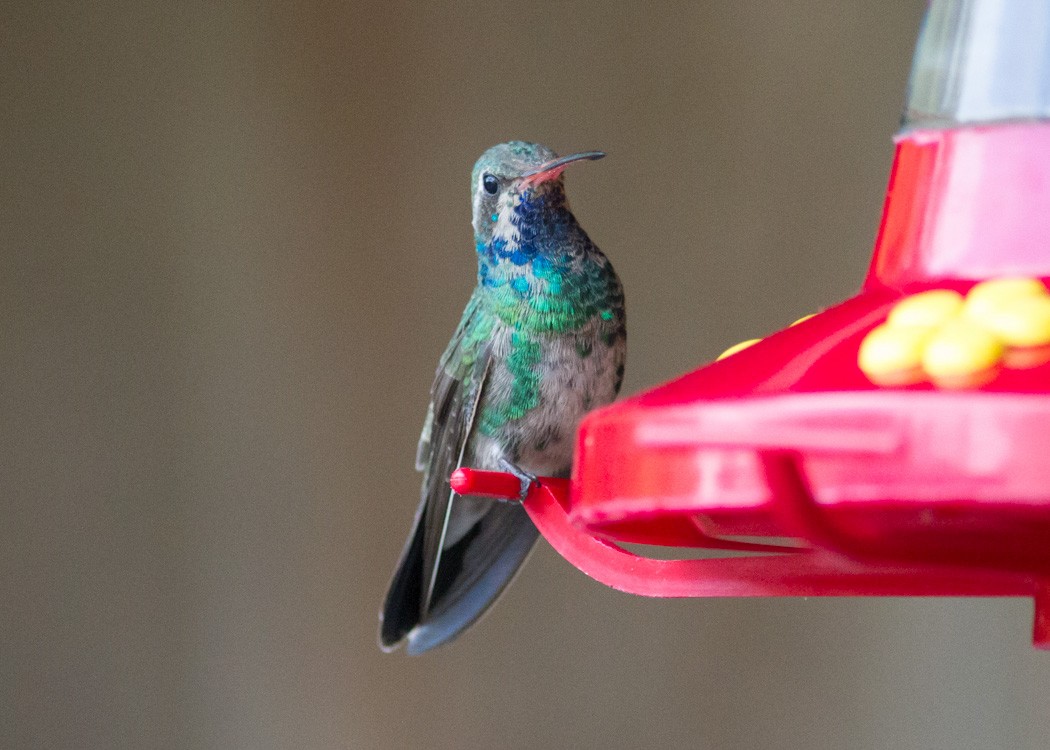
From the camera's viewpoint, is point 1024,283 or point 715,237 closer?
point 1024,283

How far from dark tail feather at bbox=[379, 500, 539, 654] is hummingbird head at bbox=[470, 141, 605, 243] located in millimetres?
508

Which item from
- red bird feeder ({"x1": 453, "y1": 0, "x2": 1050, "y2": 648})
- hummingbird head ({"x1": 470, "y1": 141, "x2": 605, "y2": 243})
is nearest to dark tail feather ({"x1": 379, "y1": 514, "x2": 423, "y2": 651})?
hummingbird head ({"x1": 470, "y1": 141, "x2": 605, "y2": 243})

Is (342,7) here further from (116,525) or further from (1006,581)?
(1006,581)

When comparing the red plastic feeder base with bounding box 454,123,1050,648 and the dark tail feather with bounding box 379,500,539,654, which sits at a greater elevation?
the red plastic feeder base with bounding box 454,123,1050,648

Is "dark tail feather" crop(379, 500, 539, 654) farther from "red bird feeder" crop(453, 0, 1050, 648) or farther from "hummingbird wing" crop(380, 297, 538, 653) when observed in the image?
"red bird feeder" crop(453, 0, 1050, 648)

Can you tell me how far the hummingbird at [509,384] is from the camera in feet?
7.53

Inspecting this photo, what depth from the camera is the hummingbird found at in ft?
7.53

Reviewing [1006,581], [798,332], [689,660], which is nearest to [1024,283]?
[798,332]

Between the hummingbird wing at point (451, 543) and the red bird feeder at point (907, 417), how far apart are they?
86cm

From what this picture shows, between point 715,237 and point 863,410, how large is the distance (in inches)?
102

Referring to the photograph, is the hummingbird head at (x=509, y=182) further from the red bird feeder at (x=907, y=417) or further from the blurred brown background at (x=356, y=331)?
the red bird feeder at (x=907, y=417)

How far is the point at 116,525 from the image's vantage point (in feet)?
10.3

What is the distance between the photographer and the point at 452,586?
233cm

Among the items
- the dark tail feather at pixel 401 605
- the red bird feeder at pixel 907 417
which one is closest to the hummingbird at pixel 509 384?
the dark tail feather at pixel 401 605
